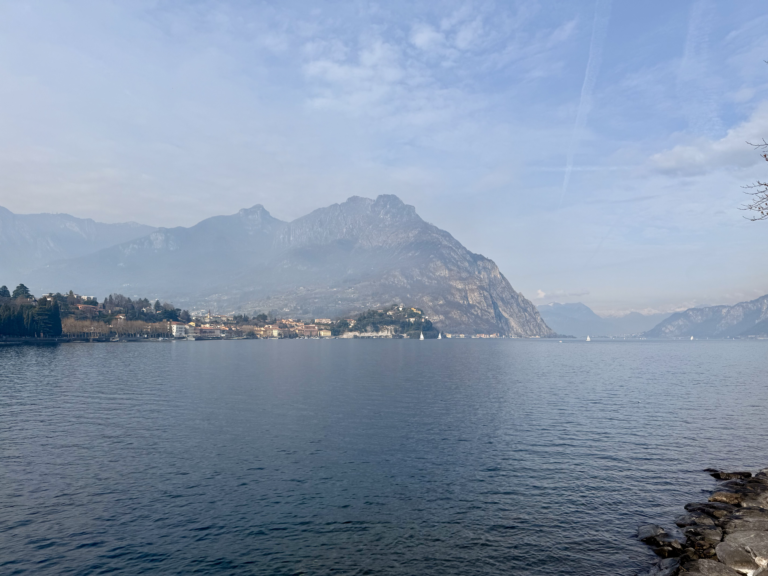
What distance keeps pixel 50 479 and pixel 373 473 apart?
2463 cm

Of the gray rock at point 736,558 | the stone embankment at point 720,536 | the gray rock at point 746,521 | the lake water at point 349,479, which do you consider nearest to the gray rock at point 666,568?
the stone embankment at point 720,536

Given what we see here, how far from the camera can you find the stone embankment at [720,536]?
2216 cm

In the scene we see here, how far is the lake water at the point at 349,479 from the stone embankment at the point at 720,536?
4.56 ft

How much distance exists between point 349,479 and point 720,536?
24149 mm

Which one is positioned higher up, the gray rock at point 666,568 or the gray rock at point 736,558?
the gray rock at point 736,558

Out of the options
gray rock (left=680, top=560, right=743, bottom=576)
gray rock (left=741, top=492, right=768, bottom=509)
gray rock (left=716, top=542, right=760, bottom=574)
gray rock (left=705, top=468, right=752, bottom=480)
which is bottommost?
gray rock (left=705, top=468, right=752, bottom=480)

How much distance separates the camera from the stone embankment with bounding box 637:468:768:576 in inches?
872

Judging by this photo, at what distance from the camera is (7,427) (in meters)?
50.5

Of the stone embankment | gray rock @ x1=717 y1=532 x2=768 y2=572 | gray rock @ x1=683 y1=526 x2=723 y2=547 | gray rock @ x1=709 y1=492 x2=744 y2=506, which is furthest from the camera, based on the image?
gray rock @ x1=709 y1=492 x2=744 y2=506

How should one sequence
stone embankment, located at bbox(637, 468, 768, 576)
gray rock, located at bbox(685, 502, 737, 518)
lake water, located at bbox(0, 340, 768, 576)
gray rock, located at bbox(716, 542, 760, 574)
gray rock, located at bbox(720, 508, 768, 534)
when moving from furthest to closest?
gray rock, located at bbox(685, 502, 737, 518) → gray rock, located at bbox(720, 508, 768, 534) → lake water, located at bbox(0, 340, 768, 576) → stone embankment, located at bbox(637, 468, 768, 576) → gray rock, located at bbox(716, 542, 760, 574)

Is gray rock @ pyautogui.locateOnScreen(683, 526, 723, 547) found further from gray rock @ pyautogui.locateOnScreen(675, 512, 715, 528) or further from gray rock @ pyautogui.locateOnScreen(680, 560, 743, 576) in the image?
gray rock @ pyautogui.locateOnScreen(680, 560, 743, 576)

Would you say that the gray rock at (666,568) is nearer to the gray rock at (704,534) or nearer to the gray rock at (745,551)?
the gray rock at (745,551)

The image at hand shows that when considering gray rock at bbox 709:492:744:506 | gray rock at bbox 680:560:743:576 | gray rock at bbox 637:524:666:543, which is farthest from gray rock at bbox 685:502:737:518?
gray rock at bbox 680:560:743:576

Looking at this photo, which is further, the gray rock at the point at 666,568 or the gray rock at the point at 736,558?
the gray rock at the point at 666,568
